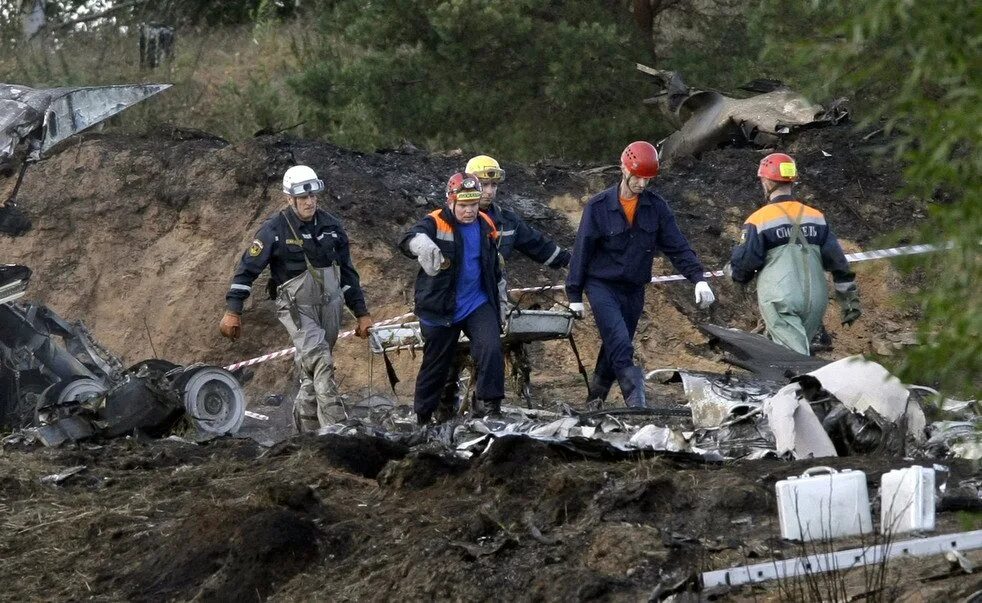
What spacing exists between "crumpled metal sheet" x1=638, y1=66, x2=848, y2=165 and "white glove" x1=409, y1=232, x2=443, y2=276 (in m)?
7.28

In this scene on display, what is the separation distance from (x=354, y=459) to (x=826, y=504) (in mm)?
3549

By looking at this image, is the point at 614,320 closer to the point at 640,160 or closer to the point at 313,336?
the point at 640,160

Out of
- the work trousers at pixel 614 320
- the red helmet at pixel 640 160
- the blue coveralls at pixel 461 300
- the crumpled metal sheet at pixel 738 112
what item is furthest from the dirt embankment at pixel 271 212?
the red helmet at pixel 640 160

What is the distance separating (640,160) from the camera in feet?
33.6

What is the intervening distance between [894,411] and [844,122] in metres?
10.4

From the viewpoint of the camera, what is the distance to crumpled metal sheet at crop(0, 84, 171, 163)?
47.2 feet

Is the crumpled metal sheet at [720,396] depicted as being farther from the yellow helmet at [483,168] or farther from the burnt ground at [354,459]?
the yellow helmet at [483,168]

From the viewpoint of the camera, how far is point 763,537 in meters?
5.98

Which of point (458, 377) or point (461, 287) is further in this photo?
point (458, 377)

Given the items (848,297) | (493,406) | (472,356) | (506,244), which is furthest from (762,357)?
(506,244)

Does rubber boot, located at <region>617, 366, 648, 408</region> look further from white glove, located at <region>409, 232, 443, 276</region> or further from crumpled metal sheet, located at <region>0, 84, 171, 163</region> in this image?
crumpled metal sheet, located at <region>0, 84, 171, 163</region>

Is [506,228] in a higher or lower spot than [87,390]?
higher

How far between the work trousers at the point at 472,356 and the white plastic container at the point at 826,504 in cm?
431

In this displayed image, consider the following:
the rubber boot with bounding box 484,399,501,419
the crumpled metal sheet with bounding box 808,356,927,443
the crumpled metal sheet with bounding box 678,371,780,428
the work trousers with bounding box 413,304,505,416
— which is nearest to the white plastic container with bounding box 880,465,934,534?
the crumpled metal sheet with bounding box 808,356,927,443
